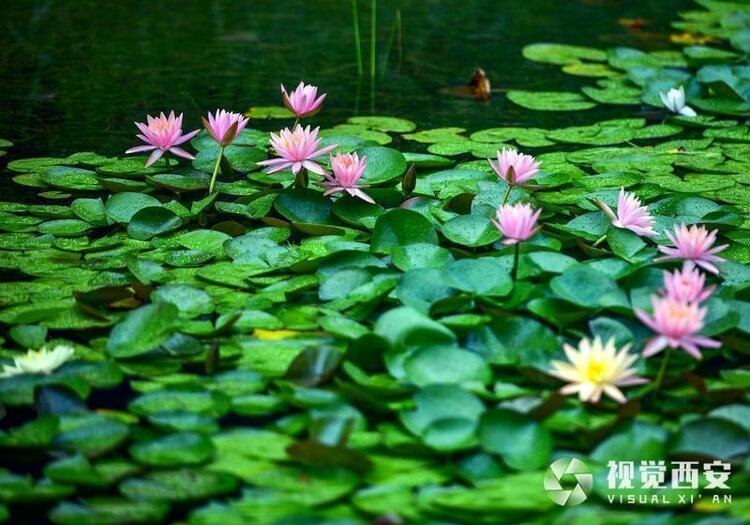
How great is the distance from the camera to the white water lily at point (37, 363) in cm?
157

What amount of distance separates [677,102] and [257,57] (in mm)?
1552

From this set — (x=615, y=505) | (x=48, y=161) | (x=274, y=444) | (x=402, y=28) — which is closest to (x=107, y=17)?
(x=402, y=28)

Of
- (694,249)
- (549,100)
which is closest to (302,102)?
(694,249)

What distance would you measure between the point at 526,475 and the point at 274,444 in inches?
14.6

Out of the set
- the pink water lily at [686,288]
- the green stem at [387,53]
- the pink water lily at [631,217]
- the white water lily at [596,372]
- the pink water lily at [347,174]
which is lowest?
the white water lily at [596,372]

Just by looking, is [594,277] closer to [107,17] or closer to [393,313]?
[393,313]

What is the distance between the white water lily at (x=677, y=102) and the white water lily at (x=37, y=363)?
7.46 feet

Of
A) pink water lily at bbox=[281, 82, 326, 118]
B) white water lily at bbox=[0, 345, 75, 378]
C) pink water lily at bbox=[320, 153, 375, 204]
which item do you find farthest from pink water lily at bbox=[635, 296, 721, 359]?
pink water lily at bbox=[281, 82, 326, 118]

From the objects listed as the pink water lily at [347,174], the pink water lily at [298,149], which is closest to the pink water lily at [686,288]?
the pink water lily at [347,174]

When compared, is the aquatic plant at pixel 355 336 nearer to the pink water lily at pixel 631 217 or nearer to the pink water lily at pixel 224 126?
the pink water lily at pixel 631 217

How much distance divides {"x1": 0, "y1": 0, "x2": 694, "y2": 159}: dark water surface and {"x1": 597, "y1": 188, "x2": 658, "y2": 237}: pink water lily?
3.69 feet

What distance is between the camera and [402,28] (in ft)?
13.8

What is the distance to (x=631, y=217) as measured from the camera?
2041 mm

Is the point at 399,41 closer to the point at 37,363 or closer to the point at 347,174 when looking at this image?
the point at 347,174
